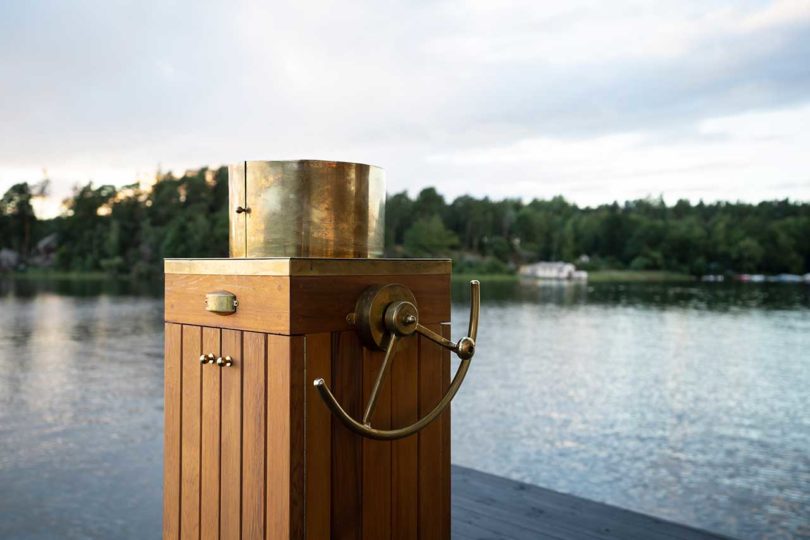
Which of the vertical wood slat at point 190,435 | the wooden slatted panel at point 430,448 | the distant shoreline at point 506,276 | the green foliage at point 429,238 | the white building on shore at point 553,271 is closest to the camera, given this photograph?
the vertical wood slat at point 190,435

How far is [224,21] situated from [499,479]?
31.1 metres

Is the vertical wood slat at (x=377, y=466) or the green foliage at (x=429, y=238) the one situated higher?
the green foliage at (x=429, y=238)

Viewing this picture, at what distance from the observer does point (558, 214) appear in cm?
5216

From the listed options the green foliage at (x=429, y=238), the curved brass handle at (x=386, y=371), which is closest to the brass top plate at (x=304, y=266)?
the curved brass handle at (x=386, y=371)

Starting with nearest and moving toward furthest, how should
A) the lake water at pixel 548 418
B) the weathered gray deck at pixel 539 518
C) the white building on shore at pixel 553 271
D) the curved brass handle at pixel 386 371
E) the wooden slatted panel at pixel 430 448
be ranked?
the curved brass handle at pixel 386 371, the wooden slatted panel at pixel 430 448, the weathered gray deck at pixel 539 518, the lake water at pixel 548 418, the white building on shore at pixel 553 271

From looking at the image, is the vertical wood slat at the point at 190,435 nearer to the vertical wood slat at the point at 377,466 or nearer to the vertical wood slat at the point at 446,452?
the vertical wood slat at the point at 377,466

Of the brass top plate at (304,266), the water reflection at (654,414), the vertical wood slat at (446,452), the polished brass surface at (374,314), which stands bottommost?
the water reflection at (654,414)

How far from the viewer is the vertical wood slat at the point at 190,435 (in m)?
1.72

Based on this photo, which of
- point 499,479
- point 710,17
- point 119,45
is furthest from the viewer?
point 710,17

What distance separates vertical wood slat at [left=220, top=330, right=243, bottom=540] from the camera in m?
1.60

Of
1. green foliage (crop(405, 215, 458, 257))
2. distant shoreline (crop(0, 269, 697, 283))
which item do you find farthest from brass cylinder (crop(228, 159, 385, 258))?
distant shoreline (crop(0, 269, 697, 283))

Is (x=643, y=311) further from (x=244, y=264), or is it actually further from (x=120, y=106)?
(x=244, y=264)

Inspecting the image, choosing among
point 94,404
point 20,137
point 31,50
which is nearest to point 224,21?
point 31,50

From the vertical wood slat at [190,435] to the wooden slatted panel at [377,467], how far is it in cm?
41
